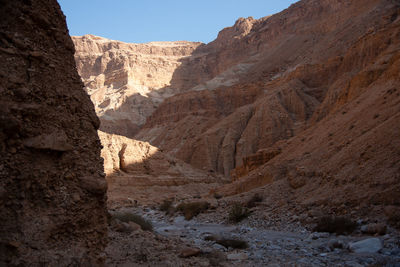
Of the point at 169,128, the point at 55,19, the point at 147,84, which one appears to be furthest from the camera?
the point at 147,84

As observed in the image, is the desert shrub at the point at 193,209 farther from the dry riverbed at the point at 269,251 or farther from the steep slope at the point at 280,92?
the steep slope at the point at 280,92

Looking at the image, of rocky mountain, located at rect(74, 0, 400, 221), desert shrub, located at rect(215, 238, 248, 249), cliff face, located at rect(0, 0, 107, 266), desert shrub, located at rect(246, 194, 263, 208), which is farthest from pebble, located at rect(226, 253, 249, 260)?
desert shrub, located at rect(246, 194, 263, 208)

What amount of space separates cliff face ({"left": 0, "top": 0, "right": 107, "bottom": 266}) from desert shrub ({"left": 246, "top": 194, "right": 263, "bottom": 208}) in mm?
9913

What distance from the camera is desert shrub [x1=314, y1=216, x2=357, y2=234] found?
311 inches

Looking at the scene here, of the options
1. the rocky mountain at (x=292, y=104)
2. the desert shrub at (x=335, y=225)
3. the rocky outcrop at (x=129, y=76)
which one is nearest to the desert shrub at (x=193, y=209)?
the rocky mountain at (x=292, y=104)

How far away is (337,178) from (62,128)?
32.3 feet

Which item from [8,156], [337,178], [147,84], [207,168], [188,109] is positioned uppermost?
[147,84]

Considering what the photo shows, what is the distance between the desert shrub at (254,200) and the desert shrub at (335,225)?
4840 mm

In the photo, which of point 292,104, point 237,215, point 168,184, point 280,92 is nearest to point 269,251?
point 237,215

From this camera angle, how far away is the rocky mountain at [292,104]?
12.0 metres

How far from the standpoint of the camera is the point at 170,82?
93938 millimetres

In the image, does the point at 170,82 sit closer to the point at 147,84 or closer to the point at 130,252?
the point at 147,84

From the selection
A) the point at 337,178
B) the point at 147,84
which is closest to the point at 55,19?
the point at 337,178

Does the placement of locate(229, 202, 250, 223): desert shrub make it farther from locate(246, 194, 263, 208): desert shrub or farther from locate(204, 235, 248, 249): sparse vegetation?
locate(204, 235, 248, 249): sparse vegetation
